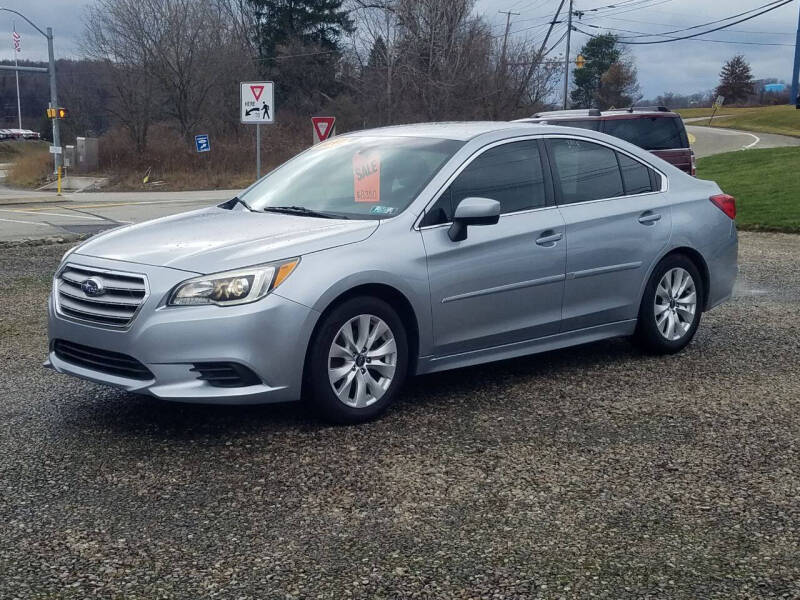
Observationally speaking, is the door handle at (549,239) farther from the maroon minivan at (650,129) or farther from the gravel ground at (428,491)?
the maroon minivan at (650,129)

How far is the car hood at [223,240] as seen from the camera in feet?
16.8

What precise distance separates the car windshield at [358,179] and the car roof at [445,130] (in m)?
0.07

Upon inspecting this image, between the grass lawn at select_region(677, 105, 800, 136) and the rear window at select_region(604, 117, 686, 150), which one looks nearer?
the rear window at select_region(604, 117, 686, 150)

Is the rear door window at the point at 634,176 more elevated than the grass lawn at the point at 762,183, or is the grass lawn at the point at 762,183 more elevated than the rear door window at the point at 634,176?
the rear door window at the point at 634,176

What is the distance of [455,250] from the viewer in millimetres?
5801

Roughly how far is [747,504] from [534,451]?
110 cm

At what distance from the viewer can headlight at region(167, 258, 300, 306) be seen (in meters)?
4.97

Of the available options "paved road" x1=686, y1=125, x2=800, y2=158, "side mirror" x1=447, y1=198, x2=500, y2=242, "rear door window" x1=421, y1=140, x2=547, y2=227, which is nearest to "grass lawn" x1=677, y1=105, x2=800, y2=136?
"paved road" x1=686, y1=125, x2=800, y2=158

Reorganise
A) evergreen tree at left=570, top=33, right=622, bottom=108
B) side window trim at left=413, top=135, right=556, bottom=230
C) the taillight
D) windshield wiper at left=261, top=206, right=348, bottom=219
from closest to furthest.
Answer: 1. side window trim at left=413, top=135, right=556, bottom=230
2. windshield wiper at left=261, top=206, right=348, bottom=219
3. the taillight
4. evergreen tree at left=570, top=33, right=622, bottom=108

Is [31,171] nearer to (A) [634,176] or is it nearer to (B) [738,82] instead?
(A) [634,176]

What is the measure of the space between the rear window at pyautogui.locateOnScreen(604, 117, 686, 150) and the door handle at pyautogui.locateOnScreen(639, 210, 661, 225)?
346 inches

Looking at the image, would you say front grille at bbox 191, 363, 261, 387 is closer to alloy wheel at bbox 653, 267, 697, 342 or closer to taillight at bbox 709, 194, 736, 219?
alloy wheel at bbox 653, 267, 697, 342

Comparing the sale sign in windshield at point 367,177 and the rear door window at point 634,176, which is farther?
the rear door window at point 634,176

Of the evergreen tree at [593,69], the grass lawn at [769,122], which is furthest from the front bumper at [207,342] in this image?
the evergreen tree at [593,69]
